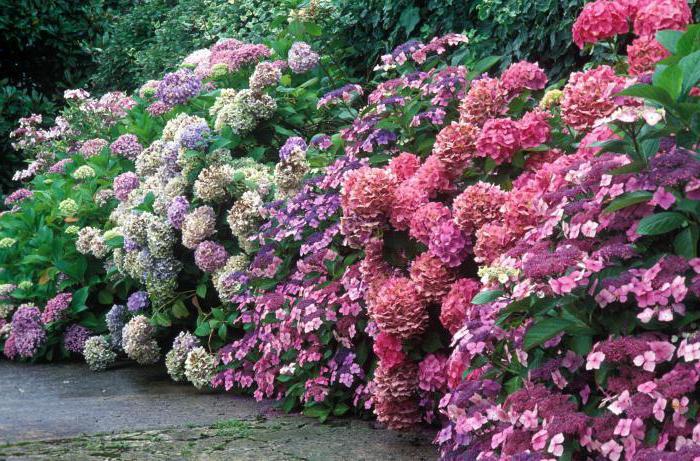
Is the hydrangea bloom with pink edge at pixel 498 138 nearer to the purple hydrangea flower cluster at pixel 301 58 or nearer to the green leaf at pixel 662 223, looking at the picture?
the green leaf at pixel 662 223

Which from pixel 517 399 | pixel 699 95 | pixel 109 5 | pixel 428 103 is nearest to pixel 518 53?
pixel 428 103

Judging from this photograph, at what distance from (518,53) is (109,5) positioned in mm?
→ 8715

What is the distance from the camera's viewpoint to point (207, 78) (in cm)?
657

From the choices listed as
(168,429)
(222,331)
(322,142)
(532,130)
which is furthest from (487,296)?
(222,331)

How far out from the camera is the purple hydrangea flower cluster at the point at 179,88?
601cm

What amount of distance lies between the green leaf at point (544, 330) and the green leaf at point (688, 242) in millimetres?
317

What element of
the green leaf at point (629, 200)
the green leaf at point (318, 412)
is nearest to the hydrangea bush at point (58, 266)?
the green leaf at point (318, 412)

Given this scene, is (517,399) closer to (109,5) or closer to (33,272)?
(33,272)

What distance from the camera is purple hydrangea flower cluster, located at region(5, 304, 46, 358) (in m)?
5.64

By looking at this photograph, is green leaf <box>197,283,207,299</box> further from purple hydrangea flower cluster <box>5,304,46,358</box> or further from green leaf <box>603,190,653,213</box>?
Answer: green leaf <box>603,190,653,213</box>

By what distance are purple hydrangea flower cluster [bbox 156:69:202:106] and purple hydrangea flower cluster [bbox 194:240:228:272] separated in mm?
1580

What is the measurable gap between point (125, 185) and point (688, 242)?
429 cm

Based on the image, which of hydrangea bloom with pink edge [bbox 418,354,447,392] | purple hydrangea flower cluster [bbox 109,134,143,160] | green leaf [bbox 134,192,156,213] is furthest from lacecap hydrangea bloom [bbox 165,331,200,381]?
purple hydrangea flower cluster [bbox 109,134,143,160]

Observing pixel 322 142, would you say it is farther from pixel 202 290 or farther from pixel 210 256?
pixel 202 290
